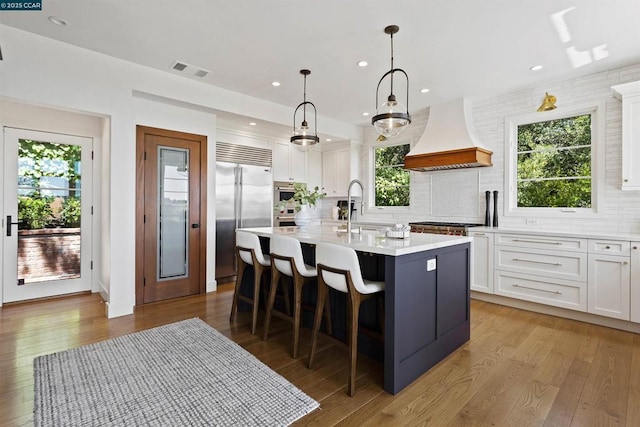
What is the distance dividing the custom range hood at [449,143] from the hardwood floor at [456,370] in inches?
83.4

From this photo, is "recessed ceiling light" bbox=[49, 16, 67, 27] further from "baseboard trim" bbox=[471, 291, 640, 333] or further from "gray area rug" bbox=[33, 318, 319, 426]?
"baseboard trim" bbox=[471, 291, 640, 333]

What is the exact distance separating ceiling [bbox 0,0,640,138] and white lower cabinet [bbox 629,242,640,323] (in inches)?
79.4

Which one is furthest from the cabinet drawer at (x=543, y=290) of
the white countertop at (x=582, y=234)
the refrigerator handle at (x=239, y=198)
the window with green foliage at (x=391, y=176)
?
the refrigerator handle at (x=239, y=198)

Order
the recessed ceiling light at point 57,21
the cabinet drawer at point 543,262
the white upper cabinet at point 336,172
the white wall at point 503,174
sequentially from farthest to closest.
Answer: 1. the white upper cabinet at point 336,172
2. the white wall at point 503,174
3. the cabinet drawer at point 543,262
4. the recessed ceiling light at point 57,21

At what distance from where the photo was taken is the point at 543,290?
366 centimetres

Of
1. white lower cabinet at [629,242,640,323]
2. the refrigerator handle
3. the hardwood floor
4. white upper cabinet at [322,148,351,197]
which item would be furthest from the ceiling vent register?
white lower cabinet at [629,242,640,323]

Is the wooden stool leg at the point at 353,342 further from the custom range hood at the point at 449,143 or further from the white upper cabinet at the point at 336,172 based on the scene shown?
the white upper cabinet at the point at 336,172

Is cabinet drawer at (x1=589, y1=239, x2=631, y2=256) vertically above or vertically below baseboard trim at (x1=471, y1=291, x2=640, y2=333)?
above

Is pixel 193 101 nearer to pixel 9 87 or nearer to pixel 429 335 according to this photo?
pixel 9 87

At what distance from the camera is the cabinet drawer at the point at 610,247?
3.12 metres

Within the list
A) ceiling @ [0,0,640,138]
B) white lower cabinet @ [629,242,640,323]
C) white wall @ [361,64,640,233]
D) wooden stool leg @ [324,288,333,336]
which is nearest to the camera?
ceiling @ [0,0,640,138]

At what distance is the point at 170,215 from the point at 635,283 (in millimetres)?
5267

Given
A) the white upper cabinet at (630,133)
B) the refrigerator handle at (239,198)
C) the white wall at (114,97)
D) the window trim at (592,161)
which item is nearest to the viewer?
the white wall at (114,97)

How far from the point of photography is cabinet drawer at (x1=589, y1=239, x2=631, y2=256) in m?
3.12
